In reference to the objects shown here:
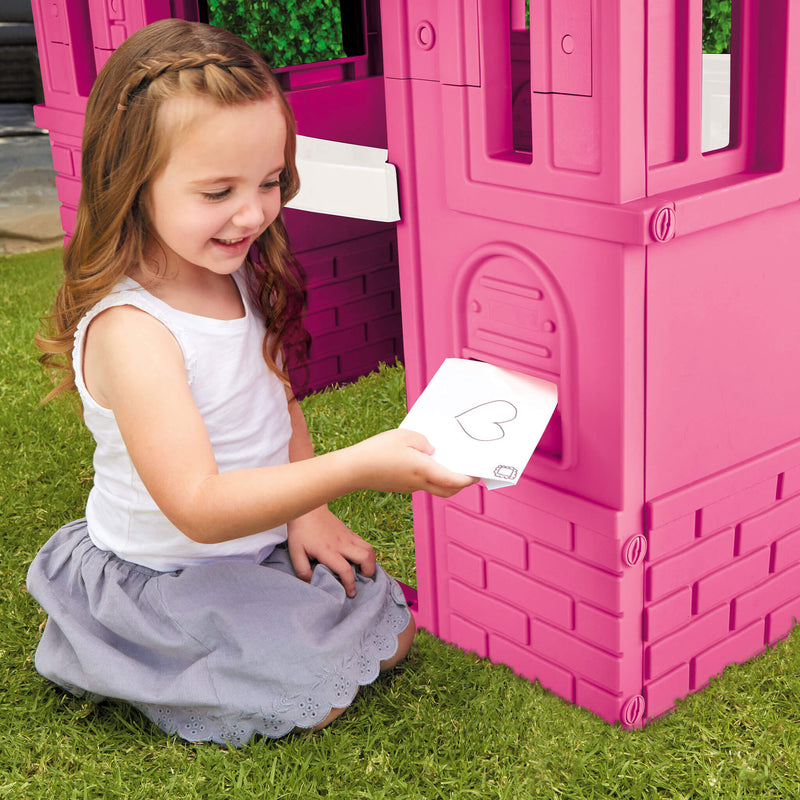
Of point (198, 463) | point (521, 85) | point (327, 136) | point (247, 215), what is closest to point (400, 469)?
point (198, 463)

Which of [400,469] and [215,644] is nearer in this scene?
[400,469]

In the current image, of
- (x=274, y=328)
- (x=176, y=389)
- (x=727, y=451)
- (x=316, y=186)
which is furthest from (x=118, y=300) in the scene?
(x=727, y=451)

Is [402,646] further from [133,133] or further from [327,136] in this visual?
[327,136]

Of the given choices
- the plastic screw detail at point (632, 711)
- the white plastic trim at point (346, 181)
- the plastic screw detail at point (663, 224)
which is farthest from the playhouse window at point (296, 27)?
the plastic screw detail at point (632, 711)

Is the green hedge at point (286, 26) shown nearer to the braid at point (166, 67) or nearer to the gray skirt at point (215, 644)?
the braid at point (166, 67)

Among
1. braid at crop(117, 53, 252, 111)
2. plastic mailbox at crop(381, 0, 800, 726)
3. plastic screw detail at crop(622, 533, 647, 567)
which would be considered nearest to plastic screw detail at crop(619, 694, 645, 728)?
plastic mailbox at crop(381, 0, 800, 726)

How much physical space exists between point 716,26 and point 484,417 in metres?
1.11

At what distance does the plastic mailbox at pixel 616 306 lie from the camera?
4.04ft

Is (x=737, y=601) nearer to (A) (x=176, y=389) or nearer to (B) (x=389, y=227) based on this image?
(A) (x=176, y=389)

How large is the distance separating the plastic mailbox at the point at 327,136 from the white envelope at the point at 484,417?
1.02 meters

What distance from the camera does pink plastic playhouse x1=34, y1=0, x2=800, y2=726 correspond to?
123 cm

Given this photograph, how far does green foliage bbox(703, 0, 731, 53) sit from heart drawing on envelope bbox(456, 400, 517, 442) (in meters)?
0.96

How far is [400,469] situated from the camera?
127 centimetres

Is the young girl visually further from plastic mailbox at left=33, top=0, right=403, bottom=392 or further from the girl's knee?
plastic mailbox at left=33, top=0, right=403, bottom=392
